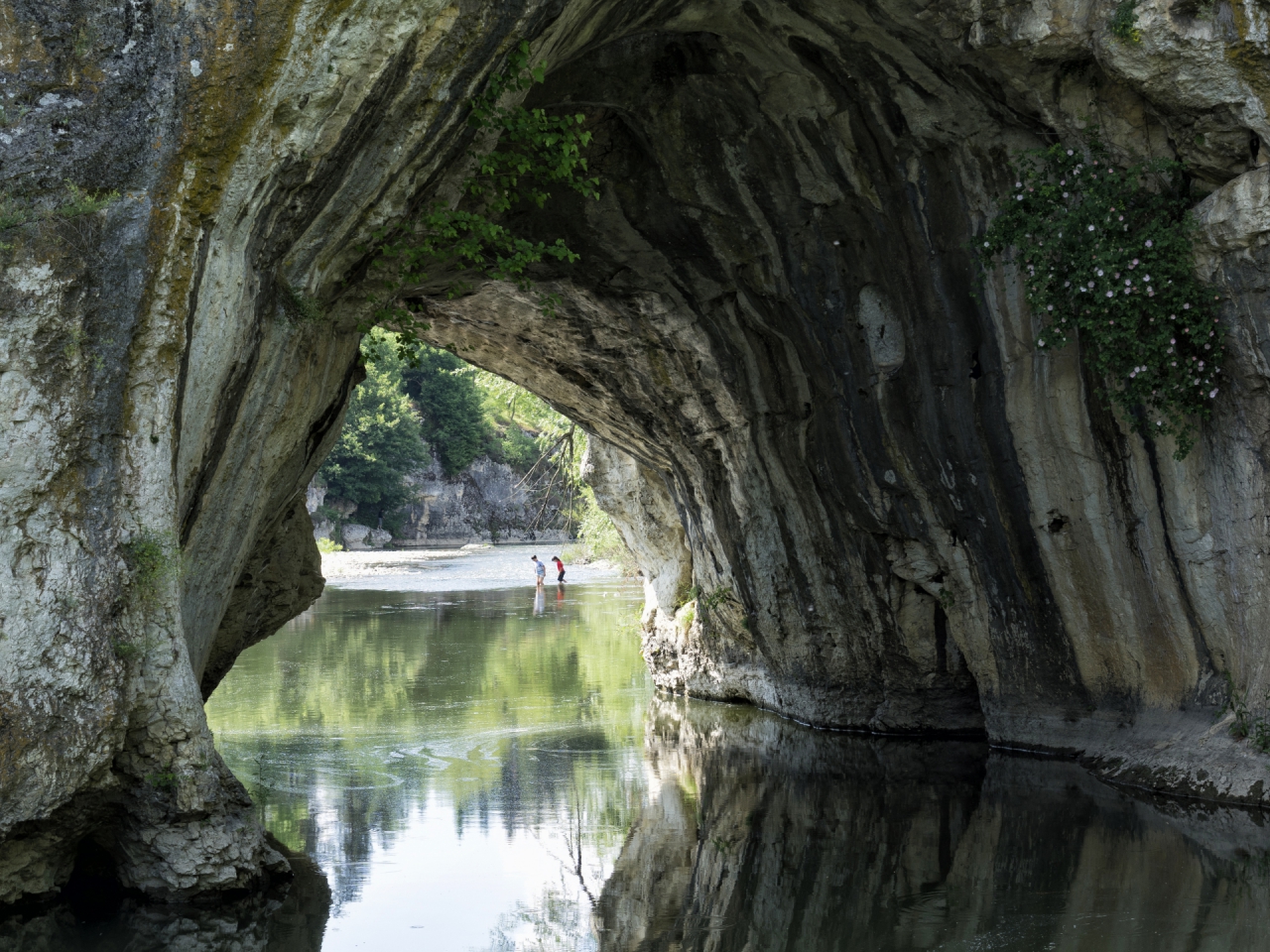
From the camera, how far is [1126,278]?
8180 mm

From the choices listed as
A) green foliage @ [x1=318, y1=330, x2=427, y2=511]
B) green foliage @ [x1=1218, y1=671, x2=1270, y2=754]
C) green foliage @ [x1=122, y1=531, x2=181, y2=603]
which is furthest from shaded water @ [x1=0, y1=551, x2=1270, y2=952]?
green foliage @ [x1=318, y1=330, x2=427, y2=511]

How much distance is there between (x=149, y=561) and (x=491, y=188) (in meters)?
3.46

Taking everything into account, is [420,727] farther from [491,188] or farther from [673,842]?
[491,188]

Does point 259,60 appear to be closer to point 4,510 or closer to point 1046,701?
point 4,510

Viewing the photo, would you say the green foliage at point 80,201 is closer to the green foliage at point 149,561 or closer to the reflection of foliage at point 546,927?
the green foliage at point 149,561

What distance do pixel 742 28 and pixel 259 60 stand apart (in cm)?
386

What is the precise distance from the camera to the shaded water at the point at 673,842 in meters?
6.48

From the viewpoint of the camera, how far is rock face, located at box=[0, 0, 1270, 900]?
6055mm

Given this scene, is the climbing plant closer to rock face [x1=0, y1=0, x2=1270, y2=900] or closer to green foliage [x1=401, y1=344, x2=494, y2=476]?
rock face [x1=0, y1=0, x2=1270, y2=900]

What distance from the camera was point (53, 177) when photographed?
603 centimetres

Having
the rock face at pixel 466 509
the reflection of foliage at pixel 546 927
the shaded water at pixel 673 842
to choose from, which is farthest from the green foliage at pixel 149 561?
the rock face at pixel 466 509

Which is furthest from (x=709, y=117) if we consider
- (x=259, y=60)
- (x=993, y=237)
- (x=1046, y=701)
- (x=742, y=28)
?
(x=1046, y=701)

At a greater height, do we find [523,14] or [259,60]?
[523,14]

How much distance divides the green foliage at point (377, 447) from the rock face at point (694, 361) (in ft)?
148
